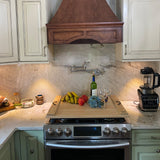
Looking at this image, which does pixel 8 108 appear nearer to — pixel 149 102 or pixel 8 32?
pixel 8 32

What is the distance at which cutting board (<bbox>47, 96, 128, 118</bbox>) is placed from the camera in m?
1.91

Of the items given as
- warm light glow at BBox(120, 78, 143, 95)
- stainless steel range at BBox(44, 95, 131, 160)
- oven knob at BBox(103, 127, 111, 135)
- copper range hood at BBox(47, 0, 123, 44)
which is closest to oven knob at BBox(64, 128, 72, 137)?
stainless steel range at BBox(44, 95, 131, 160)

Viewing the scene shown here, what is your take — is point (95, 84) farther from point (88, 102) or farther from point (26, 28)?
point (26, 28)

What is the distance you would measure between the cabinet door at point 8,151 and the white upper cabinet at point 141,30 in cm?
139

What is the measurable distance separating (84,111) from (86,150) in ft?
1.27

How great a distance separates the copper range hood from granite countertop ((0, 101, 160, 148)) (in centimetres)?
79

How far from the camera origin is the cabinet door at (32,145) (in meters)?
1.85

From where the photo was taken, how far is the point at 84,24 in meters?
2.02

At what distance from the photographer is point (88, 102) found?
7.21ft

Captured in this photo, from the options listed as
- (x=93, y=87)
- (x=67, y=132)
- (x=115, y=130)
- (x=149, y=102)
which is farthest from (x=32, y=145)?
(x=149, y=102)

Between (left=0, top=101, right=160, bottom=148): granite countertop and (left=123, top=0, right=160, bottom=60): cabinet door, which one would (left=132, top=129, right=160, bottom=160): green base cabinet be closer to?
(left=0, top=101, right=160, bottom=148): granite countertop

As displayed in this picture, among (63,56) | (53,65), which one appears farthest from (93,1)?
(53,65)

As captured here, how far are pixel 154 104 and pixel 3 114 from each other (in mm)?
1654

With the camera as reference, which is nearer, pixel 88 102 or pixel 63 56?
pixel 88 102
